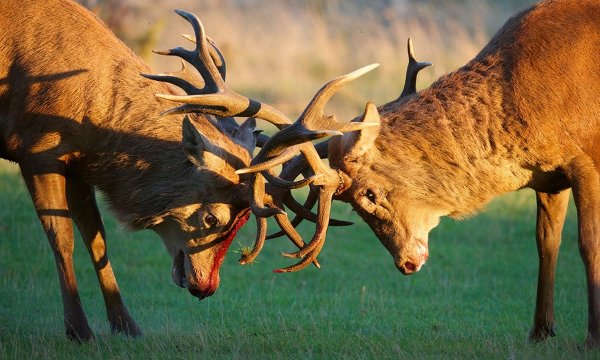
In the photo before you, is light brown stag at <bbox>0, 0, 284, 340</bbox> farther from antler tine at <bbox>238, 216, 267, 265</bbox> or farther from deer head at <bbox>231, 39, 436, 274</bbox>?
deer head at <bbox>231, 39, 436, 274</bbox>

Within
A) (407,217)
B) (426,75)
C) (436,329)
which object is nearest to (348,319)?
(436,329)

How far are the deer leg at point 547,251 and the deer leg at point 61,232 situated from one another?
11.9ft

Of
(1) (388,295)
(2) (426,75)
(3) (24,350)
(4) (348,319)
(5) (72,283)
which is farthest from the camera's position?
(2) (426,75)

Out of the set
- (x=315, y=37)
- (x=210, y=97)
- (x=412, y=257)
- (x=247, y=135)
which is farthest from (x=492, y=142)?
(x=315, y=37)

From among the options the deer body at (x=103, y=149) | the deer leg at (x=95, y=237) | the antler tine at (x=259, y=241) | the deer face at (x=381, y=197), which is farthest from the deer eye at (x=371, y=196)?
the deer leg at (x=95, y=237)

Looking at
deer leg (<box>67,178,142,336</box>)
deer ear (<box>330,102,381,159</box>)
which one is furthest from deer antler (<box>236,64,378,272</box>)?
deer leg (<box>67,178,142,336</box>)

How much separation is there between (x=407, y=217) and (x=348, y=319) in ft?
5.62

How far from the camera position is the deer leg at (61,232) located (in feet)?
26.9

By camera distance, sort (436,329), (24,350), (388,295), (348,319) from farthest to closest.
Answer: (388,295) < (348,319) < (436,329) < (24,350)

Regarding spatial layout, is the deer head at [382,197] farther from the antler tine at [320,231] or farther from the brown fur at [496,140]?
the antler tine at [320,231]

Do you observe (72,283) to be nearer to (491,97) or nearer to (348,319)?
(348,319)

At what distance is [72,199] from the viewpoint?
8.90 m

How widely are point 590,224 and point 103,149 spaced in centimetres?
379

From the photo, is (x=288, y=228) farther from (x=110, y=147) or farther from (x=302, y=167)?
(x=110, y=147)
